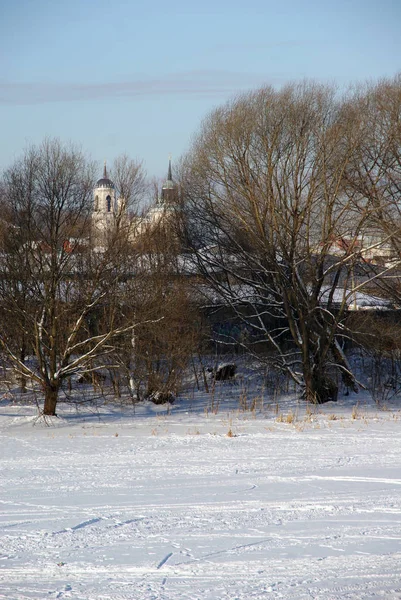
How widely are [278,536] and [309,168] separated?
57.0 feet

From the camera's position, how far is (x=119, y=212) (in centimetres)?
2300

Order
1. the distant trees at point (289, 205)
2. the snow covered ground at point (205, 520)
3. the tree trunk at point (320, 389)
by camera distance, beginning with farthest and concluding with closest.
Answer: the tree trunk at point (320, 389) < the distant trees at point (289, 205) < the snow covered ground at point (205, 520)

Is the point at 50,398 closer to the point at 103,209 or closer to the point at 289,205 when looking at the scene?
the point at 103,209

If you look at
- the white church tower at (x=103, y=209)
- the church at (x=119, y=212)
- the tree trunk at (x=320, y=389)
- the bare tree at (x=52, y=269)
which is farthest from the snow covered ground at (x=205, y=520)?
the tree trunk at (x=320, y=389)

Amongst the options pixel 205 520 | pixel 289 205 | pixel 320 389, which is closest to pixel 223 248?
pixel 289 205

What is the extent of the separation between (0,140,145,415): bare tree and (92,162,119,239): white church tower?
36.5 inches

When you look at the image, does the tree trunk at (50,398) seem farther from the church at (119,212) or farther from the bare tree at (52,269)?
the church at (119,212)

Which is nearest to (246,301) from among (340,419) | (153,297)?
(153,297)

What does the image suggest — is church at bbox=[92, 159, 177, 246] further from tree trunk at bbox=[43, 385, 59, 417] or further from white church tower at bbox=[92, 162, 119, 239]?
tree trunk at bbox=[43, 385, 59, 417]

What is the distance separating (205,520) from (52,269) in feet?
43.7

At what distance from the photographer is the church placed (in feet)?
68.0

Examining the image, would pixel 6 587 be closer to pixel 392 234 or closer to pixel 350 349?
pixel 392 234

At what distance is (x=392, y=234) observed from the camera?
21531 mm

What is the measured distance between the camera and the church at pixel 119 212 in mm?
20734
